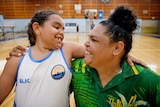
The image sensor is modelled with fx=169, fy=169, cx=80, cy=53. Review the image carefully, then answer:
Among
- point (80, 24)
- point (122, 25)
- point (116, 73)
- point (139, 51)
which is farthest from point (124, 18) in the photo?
point (80, 24)

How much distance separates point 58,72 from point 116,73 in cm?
36

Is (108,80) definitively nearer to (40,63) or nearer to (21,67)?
(40,63)

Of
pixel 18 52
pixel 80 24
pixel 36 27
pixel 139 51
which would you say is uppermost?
pixel 36 27

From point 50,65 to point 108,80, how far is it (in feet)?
1.23

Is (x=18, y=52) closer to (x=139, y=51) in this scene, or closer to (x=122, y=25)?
(x=122, y=25)

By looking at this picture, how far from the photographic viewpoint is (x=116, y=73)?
1058 millimetres

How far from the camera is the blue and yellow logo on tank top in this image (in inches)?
41.3

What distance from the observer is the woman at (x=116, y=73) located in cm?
97

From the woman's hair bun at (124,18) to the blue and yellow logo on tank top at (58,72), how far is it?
43 centimetres

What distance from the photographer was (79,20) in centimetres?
1356

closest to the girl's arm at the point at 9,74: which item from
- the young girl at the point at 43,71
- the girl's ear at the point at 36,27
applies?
the young girl at the point at 43,71

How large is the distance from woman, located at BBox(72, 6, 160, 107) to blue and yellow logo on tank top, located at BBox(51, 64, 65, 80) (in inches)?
6.1

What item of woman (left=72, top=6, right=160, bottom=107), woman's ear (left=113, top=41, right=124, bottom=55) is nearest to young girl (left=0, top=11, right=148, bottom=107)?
woman (left=72, top=6, right=160, bottom=107)

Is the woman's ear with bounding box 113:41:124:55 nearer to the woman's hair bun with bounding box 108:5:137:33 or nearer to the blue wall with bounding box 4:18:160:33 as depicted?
the woman's hair bun with bounding box 108:5:137:33
